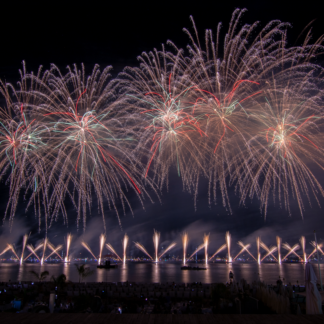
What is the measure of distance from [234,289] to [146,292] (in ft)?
19.2

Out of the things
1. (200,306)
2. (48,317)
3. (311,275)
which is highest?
(311,275)

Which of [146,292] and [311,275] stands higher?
[311,275]

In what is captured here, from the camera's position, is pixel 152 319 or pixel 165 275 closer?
pixel 152 319

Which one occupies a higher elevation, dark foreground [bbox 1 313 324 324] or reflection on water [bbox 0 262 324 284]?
dark foreground [bbox 1 313 324 324]

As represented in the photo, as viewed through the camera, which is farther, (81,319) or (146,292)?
(146,292)

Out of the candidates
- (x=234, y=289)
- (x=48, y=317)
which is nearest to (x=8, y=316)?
(x=48, y=317)

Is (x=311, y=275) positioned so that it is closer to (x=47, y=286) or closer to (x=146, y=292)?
(x=146, y=292)

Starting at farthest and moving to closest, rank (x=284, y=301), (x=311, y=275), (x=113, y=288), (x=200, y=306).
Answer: (x=113, y=288)
(x=200, y=306)
(x=284, y=301)
(x=311, y=275)

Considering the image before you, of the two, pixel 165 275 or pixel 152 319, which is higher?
pixel 152 319

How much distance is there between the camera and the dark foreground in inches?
327

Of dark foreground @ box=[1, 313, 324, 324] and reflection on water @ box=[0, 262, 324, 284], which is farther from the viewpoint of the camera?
reflection on water @ box=[0, 262, 324, 284]

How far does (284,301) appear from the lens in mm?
13039

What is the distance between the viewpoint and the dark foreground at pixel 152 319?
27.2 ft

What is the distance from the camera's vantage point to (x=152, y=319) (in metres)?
8.57
